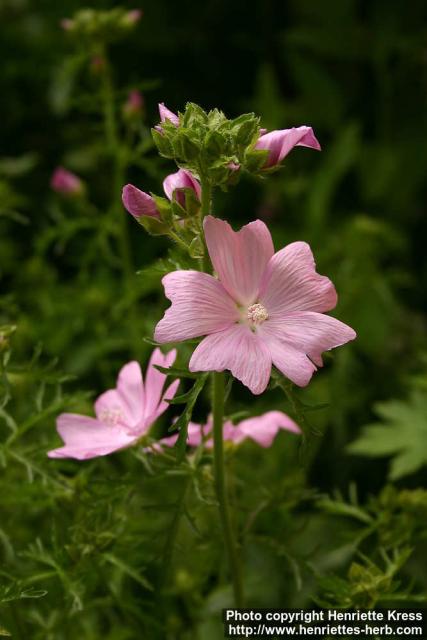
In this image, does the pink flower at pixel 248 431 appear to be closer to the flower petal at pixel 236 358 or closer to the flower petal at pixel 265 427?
the flower petal at pixel 265 427

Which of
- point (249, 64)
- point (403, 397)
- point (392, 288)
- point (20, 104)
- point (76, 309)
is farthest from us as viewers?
point (249, 64)

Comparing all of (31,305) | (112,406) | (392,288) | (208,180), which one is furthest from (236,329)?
(392,288)

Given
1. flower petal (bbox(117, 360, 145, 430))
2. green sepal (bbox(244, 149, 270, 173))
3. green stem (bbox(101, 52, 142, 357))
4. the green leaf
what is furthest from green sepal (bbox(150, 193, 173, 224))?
the green leaf

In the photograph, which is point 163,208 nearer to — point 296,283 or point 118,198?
point 296,283

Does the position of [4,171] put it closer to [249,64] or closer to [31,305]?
[31,305]

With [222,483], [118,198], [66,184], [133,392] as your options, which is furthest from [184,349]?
[66,184]

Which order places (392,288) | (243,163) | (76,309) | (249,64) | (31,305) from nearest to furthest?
(243,163) → (76,309) → (31,305) → (392,288) → (249,64)

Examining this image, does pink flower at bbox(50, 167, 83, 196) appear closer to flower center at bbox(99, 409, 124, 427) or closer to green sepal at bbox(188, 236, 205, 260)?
flower center at bbox(99, 409, 124, 427)
